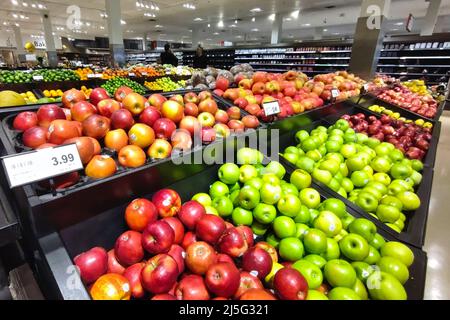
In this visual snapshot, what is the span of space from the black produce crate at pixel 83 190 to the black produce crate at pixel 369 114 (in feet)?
6.95

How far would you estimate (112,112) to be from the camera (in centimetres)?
136

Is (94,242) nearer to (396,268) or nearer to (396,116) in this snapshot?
(396,268)

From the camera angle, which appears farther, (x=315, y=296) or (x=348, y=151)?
(x=348, y=151)

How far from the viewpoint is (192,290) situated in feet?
2.96

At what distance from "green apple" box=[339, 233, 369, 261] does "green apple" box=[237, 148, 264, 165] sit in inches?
27.0

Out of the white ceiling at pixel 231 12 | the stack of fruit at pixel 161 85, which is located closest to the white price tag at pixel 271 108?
the stack of fruit at pixel 161 85

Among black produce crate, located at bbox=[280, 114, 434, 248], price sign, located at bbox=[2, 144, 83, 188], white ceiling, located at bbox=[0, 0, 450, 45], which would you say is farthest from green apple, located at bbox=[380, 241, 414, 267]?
Result: white ceiling, located at bbox=[0, 0, 450, 45]

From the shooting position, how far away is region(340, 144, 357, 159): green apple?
208 cm

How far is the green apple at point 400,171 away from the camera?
1.96 m

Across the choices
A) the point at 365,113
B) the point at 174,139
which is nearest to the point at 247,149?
the point at 174,139

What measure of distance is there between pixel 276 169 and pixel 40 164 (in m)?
1.21

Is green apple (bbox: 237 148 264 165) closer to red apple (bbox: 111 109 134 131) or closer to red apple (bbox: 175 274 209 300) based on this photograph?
red apple (bbox: 111 109 134 131)

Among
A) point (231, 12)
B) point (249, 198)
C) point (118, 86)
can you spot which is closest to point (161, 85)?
point (118, 86)
